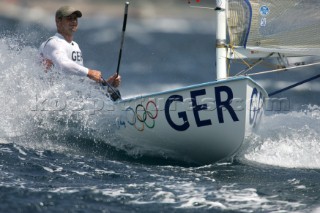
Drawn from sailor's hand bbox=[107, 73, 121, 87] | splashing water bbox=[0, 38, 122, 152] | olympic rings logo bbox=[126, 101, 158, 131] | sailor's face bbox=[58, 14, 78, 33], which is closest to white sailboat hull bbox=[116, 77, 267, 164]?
olympic rings logo bbox=[126, 101, 158, 131]

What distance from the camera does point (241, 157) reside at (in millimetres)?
4949

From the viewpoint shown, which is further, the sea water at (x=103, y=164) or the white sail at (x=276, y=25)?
the white sail at (x=276, y=25)

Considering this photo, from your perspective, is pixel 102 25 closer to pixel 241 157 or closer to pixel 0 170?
pixel 241 157

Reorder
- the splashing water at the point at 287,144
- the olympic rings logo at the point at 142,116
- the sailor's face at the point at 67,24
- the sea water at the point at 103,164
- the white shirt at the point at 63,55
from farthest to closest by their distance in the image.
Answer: the sailor's face at the point at 67,24
the white shirt at the point at 63,55
the splashing water at the point at 287,144
the olympic rings logo at the point at 142,116
the sea water at the point at 103,164

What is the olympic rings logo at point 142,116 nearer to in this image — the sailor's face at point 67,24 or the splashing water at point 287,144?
the splashing water at point 287,144

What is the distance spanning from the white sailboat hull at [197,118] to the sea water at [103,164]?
0.31 feet

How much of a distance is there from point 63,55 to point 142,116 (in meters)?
0.88

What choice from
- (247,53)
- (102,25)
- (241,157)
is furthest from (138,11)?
(241,157)

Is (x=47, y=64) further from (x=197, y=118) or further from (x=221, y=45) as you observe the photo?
(x=197, y=118)

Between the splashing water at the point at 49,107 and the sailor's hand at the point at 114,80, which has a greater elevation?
the sailor's hand at the point at 114,80

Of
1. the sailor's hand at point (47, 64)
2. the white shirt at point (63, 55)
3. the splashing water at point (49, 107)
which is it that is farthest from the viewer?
the sailor's hand at point (47, 64)

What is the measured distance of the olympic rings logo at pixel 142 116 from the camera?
470 cm

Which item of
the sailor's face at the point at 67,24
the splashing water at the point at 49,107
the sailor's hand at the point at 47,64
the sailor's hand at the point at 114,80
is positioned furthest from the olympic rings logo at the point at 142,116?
the sailor's face at the point at 67,24

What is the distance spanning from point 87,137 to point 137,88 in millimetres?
4342
